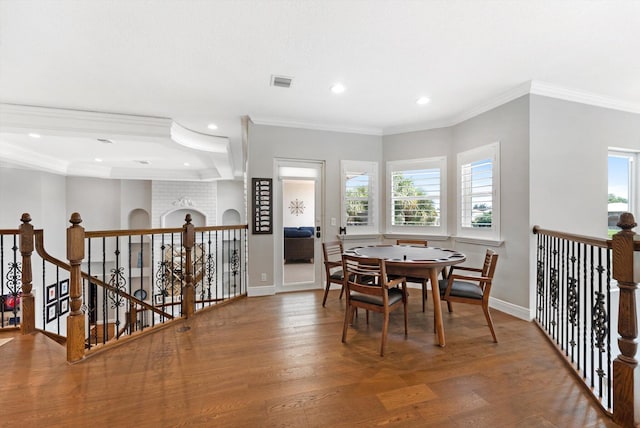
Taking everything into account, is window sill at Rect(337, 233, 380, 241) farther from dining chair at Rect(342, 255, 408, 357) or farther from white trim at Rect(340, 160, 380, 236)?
dining chair at Rect(342, 255, 408, 357)

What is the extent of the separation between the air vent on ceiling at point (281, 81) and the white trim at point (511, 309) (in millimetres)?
3740

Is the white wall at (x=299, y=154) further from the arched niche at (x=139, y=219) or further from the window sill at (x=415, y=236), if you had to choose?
the arched niche at (x=139, y=219)

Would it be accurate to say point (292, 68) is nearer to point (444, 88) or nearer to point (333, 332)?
point (444, 88)

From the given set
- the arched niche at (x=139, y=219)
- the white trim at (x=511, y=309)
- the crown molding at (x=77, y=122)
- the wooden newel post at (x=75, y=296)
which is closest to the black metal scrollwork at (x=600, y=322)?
the white trim at (x=511, y=309)

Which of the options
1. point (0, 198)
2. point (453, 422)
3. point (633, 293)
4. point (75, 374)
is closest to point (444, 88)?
point (633, 293)

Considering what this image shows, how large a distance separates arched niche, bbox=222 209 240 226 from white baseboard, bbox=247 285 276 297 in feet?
20.2

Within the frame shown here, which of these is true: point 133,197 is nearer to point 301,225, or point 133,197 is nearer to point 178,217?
point 178,217

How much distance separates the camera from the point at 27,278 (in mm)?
2850

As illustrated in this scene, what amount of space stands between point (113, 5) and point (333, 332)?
3.30m

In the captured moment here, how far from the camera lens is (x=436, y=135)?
4.66m

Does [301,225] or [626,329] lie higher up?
[301,225]

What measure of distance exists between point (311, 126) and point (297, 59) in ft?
6.16

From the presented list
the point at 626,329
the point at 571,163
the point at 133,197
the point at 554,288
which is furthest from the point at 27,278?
the point at 133,197

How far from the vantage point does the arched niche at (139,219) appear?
9180mm
